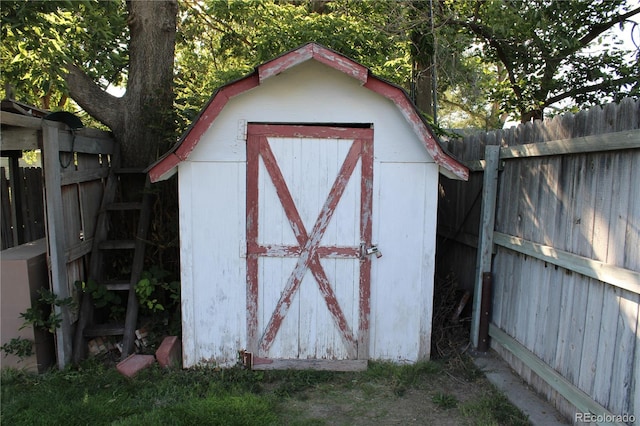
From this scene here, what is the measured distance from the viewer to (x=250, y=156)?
4.37m

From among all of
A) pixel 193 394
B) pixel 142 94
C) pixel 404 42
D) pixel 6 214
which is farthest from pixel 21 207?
pixel 404 42

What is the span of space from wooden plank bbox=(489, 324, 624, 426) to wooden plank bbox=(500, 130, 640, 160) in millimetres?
1840

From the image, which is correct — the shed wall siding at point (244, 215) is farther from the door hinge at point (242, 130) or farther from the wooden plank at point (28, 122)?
the wooden plank at point (28, 122)

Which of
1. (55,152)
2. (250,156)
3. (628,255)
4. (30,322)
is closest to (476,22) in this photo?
(250,156)

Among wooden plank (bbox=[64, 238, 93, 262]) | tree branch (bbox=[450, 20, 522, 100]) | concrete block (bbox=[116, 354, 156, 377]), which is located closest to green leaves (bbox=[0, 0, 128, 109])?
wooden plank (bbox=[64, 238, 93, 262])

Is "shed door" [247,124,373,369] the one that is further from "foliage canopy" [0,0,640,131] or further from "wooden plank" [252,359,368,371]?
"foliage canopy" [0,0,640,131]

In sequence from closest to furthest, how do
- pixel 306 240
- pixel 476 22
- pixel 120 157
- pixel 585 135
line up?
1. pixel 585 135
2. pixel 306 240
3. pixel 120 157
4. pixel 476 22

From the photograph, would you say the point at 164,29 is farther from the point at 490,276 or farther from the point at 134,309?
the point at 490,276

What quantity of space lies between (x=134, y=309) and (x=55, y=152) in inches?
75.4

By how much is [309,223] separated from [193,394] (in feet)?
6.42

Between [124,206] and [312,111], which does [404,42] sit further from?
[124,206]

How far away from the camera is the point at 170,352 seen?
4.52 meters

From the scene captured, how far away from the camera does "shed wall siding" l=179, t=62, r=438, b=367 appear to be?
4.34 m

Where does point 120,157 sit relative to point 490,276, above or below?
above
